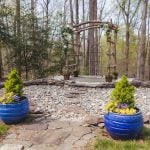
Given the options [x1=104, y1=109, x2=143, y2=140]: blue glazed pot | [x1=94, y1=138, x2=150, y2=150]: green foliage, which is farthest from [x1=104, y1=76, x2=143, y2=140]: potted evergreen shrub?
[x1=94, y1=138, x2=150, y2=150]: green foliage

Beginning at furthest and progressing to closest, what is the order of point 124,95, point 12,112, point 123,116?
Result: point 12,112
point 124,95
point 123,116

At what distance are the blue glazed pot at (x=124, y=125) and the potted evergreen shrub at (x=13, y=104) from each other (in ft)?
4.33

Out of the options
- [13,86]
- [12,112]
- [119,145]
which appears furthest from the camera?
[13,86]

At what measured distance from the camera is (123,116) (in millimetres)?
3297

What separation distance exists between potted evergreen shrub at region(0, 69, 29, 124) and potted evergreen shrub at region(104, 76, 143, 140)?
1.28 m

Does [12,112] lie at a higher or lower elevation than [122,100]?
lower

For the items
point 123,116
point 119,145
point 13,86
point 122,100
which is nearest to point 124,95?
point 122,100

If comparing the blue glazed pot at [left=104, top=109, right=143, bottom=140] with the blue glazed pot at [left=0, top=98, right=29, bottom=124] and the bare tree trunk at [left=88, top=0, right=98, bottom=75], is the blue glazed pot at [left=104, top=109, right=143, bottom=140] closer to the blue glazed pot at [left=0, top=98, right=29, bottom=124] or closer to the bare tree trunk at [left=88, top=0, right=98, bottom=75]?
the blue glazed pot at [left=0, top=98, right=29, bottom=124]

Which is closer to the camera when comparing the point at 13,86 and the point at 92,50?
the point at 13,86

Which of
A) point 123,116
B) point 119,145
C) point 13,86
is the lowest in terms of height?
point 119,145

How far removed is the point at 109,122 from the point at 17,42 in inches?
251

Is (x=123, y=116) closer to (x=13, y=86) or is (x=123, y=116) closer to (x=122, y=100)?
(x=122, y=100)

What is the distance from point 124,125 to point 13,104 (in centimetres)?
159

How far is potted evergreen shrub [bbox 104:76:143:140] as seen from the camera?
10.8ft
